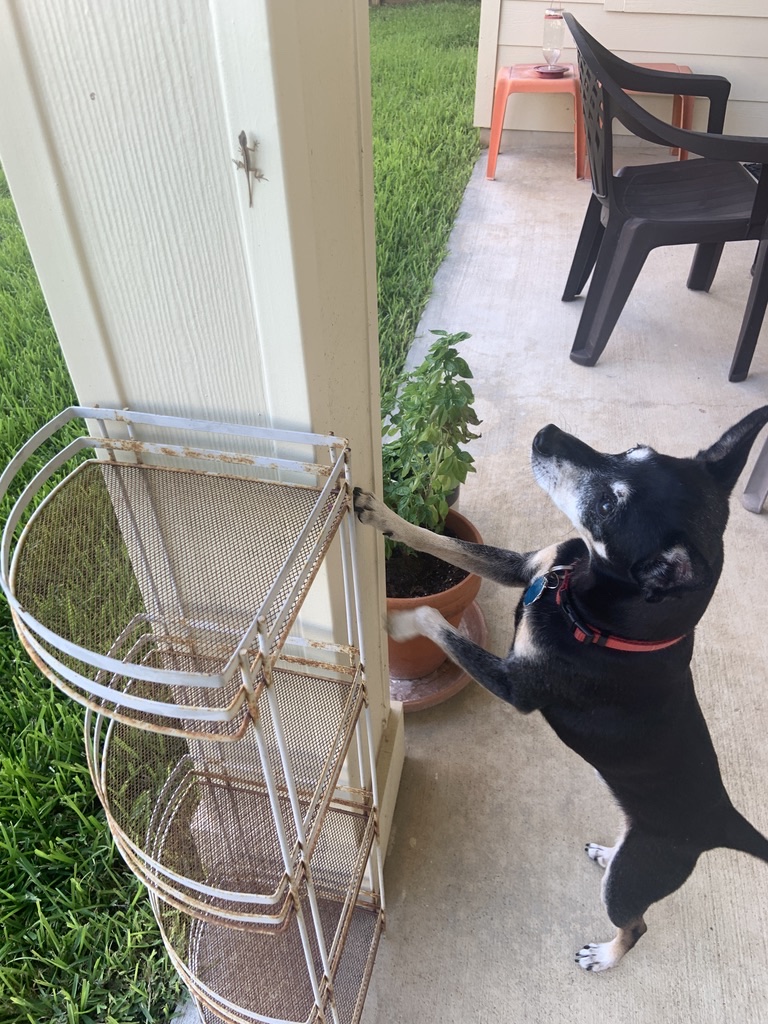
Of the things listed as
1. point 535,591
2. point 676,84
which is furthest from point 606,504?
point 676,84

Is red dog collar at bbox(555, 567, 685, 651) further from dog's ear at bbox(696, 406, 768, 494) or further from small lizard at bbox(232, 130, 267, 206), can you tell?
small lizard at bbox(232, 130, 267, 206)

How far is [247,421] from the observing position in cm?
108

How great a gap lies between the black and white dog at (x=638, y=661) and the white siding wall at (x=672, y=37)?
14.9ft

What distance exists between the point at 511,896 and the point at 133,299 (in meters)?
1.37

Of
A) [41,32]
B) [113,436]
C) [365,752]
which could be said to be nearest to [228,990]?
[365,752]

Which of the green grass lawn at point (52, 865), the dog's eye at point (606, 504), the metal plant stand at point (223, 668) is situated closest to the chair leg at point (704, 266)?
the green grass lawn at point (52, 865)

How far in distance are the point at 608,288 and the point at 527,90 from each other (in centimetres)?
240

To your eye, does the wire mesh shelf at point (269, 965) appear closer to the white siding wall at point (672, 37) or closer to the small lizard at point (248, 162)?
the small lizard at point (248, 162)

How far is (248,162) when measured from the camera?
2.76 ft

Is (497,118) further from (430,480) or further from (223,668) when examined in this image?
(223,668)

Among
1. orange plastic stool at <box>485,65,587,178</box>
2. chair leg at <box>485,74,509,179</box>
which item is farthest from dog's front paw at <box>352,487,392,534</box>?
chair leg at <box>485,74,509,179</box>

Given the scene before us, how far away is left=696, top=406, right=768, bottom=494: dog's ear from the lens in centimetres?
139

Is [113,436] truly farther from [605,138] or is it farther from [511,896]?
[605,138]

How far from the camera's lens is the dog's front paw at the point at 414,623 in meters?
1.59
